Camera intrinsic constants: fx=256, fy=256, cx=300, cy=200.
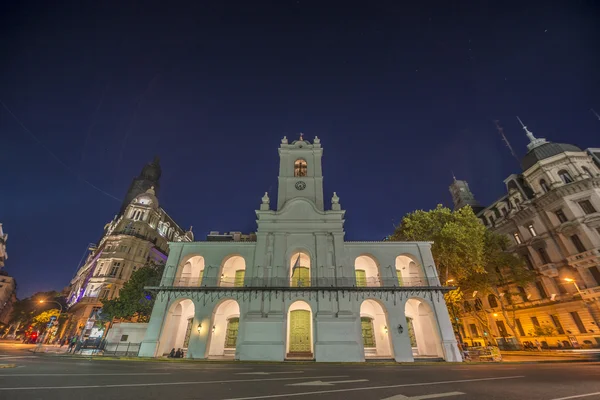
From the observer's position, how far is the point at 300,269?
80.4 ft

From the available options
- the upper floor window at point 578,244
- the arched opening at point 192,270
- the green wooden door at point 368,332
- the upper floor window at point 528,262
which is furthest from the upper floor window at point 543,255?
the arched opening at point 192,270

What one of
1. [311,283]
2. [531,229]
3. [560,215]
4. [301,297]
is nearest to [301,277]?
[311,283]

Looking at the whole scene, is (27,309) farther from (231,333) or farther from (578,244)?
(578,244)

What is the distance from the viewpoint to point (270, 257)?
23.0 meters

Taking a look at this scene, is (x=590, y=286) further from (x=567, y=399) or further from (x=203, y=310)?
(x=203, y=310)

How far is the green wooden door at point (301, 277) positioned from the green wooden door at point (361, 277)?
496 cm

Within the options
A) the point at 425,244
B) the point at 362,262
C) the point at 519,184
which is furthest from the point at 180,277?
the point at 519,184

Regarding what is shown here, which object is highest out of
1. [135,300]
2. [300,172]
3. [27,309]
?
[300,172]

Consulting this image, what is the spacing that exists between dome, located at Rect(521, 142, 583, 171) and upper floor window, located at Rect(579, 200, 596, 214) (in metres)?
6.36

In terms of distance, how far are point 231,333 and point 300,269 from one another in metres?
8.32

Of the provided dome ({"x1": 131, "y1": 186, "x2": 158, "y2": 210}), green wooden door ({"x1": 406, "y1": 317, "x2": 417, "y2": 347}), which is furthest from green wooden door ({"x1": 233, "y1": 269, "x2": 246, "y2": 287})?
dome ({"x1": 131, "y1": 186, "x2": 158, "y2": 210})

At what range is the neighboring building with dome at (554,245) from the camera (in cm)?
2541

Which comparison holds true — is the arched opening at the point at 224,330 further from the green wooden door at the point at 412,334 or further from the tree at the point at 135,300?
the green wooden door at the point at 412,334

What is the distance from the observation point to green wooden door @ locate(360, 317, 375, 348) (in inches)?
889
